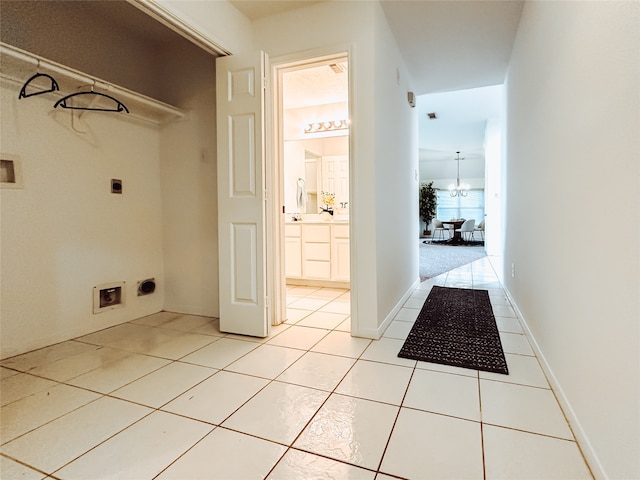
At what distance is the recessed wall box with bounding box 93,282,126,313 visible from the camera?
107 inches

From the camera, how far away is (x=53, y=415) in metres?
1.56

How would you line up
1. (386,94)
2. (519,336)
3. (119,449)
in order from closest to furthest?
1. (119,449)
2. (519,336)
3. (386,94)

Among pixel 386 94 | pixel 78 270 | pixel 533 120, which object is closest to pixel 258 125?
pixel 386 94

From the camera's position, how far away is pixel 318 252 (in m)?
4.26

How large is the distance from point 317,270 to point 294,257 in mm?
363

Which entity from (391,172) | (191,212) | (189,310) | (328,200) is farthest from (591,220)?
(328,200)

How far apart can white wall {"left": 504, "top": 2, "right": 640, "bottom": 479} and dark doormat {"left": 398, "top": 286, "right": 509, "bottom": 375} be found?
0.31 m

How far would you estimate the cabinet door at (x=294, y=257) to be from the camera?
4.36 metres

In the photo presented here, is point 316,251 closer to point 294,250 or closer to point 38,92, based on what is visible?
point 294,250

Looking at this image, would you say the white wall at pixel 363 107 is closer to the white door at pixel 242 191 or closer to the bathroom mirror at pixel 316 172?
the white door at pixel 242 191

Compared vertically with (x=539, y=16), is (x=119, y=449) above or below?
below

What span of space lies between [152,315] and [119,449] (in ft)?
6.53

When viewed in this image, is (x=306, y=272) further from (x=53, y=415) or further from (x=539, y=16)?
(x=539, y=16)

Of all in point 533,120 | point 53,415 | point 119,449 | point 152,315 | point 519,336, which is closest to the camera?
point 119,449
